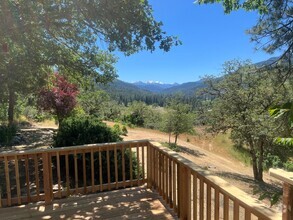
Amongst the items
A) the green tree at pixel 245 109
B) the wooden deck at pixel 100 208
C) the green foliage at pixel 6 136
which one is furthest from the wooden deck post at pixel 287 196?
the green foliage at pixel 6 136

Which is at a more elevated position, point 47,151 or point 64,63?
point 64,63

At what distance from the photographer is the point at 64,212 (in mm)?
3379

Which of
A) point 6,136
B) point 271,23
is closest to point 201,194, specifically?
point 271,23

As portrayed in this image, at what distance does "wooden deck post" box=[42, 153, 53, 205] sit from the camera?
140 inches

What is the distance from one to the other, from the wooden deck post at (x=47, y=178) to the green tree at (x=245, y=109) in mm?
7707

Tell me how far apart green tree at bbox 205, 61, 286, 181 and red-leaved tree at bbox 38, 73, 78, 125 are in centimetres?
659

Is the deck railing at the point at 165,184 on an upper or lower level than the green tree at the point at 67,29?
lower

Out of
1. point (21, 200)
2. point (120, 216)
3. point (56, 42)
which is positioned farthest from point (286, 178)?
point (56, 42)

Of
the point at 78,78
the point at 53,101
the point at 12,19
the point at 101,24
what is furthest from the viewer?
the point at 53,101

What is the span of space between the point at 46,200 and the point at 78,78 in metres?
4.83

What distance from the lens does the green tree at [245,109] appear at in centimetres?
952

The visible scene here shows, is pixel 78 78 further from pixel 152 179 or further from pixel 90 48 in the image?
pixel 152 179

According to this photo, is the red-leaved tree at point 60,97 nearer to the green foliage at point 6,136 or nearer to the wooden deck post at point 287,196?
the green foliage at point 6,136

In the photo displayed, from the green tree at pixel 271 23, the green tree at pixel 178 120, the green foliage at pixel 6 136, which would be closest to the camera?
the green tree at pixel 271 23
